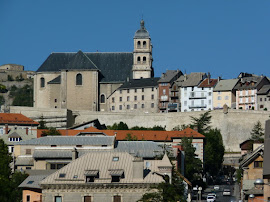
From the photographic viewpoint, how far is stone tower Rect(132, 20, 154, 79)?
15000 cm

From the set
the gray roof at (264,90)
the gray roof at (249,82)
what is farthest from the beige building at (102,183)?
the gray roof at (249,82)

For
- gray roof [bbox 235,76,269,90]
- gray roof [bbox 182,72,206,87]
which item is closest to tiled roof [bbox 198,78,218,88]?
gray roof [bbox 182,72,206,87]

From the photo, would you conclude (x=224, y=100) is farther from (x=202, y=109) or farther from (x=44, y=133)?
(x=44, y=133)

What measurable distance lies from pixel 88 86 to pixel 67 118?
53.4 feet

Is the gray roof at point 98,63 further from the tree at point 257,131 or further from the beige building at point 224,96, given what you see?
the tree at point 257,131

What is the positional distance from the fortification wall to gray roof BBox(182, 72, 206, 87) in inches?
460

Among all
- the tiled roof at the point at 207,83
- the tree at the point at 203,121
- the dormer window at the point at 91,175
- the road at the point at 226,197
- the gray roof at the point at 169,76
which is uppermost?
the gray roof at the point at 169,76

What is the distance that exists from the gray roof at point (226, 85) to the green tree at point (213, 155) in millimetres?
23463

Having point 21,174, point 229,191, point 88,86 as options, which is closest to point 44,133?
point 229,191

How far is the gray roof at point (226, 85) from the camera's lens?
13825cm

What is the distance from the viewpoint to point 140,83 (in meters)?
145

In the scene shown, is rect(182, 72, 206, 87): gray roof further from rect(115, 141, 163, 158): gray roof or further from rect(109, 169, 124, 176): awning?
rect(109, 169, 124, 176): awning

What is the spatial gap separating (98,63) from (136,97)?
42.6ft

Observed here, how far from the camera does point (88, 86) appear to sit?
5728 inches
